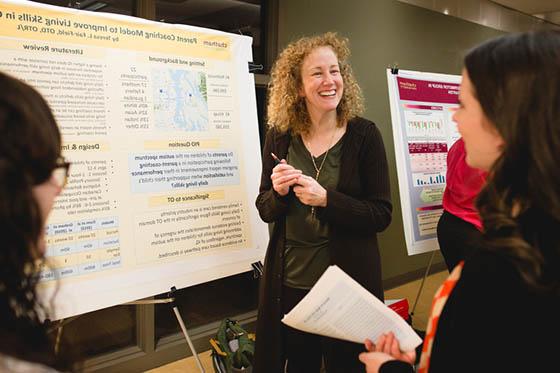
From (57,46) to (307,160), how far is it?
3.12 ft

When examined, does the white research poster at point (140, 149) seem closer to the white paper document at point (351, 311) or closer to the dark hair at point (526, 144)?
the white paper document at point (351, 311)

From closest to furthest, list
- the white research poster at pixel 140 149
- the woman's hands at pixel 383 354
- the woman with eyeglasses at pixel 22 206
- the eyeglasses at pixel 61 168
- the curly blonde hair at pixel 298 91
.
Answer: the woman with eyeglasses at pixel 22 206
the eyeglasses at pixel 61 168
the woman's hands at pixel 383 354
the white research poster at pixel 140 149
the curly blonde hair at pixel 298 91

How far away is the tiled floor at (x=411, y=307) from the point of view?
253 centimetres

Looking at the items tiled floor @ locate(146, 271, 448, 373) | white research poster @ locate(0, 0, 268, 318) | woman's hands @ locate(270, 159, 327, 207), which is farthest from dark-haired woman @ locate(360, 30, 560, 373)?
tiled floor @ locate(146, 271, 448, 373)

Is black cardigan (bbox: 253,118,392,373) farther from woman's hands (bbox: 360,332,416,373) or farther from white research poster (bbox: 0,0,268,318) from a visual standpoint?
woman's hands (bbox: 360,332,416,373)

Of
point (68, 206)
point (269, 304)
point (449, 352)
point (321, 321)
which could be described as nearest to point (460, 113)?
point (449, 352)

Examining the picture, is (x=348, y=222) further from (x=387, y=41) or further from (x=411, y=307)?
(x=387, y=41)

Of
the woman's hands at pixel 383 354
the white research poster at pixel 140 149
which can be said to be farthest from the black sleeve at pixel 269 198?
the woman's hands at pixel 383 354

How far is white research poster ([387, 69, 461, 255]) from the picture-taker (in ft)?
8.61

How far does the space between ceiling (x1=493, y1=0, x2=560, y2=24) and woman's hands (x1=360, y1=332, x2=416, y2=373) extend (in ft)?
15.0

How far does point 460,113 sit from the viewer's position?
794 mm

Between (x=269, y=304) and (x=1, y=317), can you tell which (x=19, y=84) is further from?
(x=269, y=304)

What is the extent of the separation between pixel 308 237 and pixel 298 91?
62 cm

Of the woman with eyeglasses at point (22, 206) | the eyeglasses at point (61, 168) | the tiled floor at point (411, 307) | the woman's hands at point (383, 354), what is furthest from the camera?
the tiled floor at point (411, 307)
